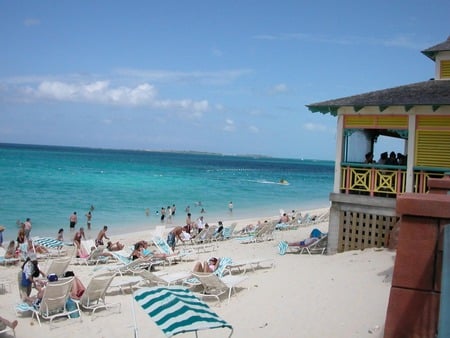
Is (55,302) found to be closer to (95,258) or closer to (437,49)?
(95,258)

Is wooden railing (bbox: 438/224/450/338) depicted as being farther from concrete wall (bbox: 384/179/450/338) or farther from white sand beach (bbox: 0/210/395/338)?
white sand beach (bbox: 0/210/395/338)

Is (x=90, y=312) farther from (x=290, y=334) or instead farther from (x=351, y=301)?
(x=351, y=301)

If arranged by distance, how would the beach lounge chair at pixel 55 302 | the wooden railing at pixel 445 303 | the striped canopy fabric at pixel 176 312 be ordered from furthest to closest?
the beach lounge chair at pixel 55 302 → the striped canopy fabric at pixel 176 312 → the wooden railing at pixel 445 303

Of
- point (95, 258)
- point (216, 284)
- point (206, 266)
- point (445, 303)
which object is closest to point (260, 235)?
point (95, 258)

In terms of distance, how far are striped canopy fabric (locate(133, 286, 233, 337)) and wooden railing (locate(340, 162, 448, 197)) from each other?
24.0 feet

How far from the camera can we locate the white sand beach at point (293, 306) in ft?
23.7

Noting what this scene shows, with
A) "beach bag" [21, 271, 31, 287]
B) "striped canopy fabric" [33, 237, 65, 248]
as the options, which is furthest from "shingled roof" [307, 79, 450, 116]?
"striped canopy fabric" [33, 237, 65, 248]

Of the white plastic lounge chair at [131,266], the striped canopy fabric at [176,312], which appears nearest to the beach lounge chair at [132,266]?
the white plastic lounge chair at [131,266]

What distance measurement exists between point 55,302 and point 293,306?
13.0 feet

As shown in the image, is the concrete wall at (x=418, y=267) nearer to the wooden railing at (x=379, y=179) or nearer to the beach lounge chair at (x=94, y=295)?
the beach lounge chair at (x=94, y=295)

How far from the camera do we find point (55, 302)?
28.3ft

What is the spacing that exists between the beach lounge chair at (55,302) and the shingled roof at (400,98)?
24.2 feet

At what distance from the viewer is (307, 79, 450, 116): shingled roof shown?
11242 mm

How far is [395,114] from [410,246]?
9665 mm
